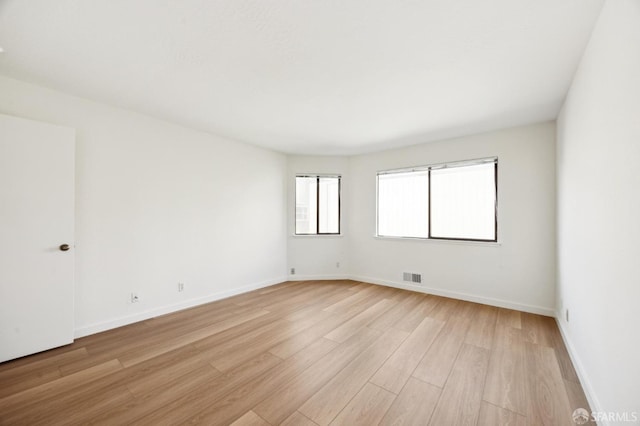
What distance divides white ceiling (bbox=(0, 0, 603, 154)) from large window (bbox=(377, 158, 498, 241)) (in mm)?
991

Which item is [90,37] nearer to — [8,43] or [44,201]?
[8,43]

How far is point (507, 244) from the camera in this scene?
3.47 metres

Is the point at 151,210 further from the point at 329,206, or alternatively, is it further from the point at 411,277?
the point at 411,277

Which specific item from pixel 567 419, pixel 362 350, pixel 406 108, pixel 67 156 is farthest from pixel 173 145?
pixel 567 419

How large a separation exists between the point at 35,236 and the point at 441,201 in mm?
5115

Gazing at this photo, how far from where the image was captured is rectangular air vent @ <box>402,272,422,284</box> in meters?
4.22

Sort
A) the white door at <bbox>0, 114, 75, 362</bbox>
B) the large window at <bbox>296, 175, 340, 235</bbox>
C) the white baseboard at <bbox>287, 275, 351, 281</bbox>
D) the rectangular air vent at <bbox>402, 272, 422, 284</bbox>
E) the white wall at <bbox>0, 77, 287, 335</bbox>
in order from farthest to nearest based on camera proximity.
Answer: the large window at <bbox>296, 175, 340, 235</bbox> < the white baseboard at <bbox>287, 275, 351, 281</bbox> < the rectangular air vent at <bbox>402, 272, 422, 284</bbox> < the white wall at <bbox>0, 77, 287, 335</bbox> < the white door at <bbox>0, 114, 75, 362</bbox>

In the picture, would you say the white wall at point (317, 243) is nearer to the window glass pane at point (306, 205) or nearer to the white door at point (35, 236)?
the window glass pane at point (306, 205)

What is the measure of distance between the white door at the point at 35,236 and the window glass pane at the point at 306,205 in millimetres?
3426

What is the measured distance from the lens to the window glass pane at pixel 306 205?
5180 mm

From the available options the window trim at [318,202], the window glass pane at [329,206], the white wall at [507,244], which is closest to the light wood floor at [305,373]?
the white wall at [507,244]

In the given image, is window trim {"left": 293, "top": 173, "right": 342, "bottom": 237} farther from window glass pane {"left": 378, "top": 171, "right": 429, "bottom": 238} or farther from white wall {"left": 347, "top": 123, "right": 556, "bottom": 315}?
white wall {"left": 347, "top": 123, "right": 556, "bottom": 315}

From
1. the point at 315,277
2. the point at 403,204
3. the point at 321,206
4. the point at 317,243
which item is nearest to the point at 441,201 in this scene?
the point at 403,204

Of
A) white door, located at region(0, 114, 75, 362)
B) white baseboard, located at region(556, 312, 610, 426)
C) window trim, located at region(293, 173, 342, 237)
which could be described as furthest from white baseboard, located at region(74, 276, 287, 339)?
white baseboard, located at region(556, 312, 610, 426)
